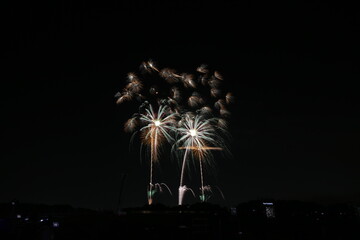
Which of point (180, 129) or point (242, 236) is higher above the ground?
point (180, 129)

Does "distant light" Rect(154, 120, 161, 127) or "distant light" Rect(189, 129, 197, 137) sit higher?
"distant light" Rect(154, 120, 161, 127)

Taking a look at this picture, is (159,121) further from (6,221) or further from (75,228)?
(6,221)

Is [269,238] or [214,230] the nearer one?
[214,230]

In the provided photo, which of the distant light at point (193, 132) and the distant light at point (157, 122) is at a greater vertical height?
the distant light at point (157, 122)

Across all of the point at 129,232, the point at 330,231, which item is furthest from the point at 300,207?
the point at 129,232

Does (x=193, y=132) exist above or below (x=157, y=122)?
below

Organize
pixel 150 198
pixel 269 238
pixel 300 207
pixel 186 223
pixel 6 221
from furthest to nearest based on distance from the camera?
pixel 300 207 < pixel 150 198 < pixel 269 238 < pixel 6 221 < pixel 186 223

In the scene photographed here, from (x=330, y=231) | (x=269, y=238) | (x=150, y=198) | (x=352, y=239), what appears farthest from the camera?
(x=330, y=231)

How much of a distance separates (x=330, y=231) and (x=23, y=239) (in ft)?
148

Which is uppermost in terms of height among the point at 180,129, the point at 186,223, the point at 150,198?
the point at 180,129

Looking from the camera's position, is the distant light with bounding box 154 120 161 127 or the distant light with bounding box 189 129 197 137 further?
the distant light with bounding box 189 129 197 137

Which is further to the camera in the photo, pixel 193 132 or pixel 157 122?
pixel 193 132

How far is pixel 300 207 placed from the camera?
11144cm

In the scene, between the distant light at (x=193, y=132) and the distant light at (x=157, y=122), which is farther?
the distant light at (x=193, y=132)
